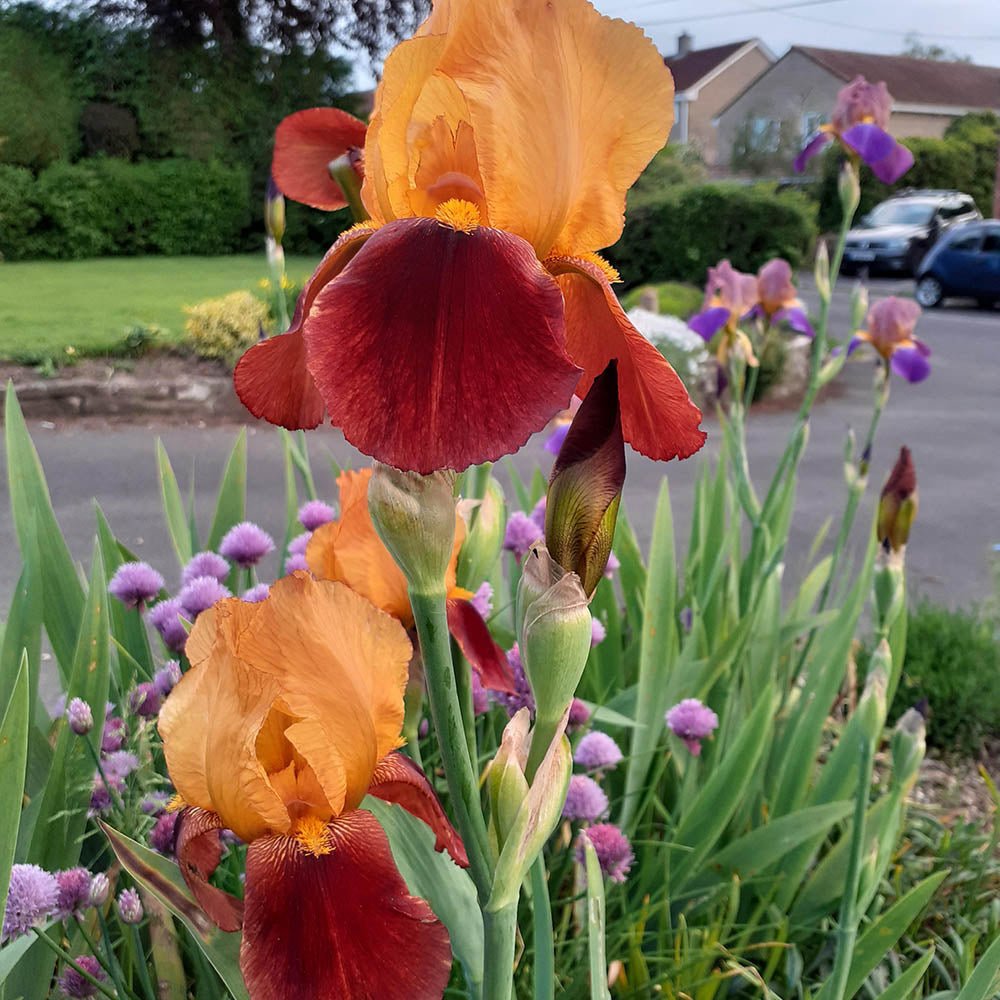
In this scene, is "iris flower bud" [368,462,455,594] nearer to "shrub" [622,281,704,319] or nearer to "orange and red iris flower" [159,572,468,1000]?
"orange and red iris flower" [159,572,468,1000]

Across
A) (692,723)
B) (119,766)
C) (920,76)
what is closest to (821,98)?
(920,76)

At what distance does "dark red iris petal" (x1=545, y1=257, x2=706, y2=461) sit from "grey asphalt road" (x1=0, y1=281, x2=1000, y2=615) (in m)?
2.61

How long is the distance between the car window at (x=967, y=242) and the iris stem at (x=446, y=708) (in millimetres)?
14767

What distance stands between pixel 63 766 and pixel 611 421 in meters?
0.87

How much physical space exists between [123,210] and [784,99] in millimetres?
23480

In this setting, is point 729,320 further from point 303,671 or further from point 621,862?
point 303,671

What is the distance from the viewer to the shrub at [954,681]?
105 inches

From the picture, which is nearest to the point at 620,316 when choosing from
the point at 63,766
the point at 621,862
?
→ the point at 621,862

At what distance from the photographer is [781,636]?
2.12 m

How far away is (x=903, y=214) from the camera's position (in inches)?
685

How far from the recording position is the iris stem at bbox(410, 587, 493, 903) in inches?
23.1

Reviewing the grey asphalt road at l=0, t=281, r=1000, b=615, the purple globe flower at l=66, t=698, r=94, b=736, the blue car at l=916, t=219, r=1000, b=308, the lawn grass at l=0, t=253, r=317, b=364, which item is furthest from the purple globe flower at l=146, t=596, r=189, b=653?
the blue car at l=916, t=219, r=1000, b=308

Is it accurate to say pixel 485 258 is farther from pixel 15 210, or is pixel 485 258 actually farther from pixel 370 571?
pixel 15 210

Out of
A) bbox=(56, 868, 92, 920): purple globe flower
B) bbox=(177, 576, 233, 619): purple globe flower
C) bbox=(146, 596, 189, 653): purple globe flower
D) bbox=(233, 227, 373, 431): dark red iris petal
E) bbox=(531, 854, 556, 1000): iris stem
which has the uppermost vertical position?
bbox=(233, 227, 373, 431): dark red iris petal
